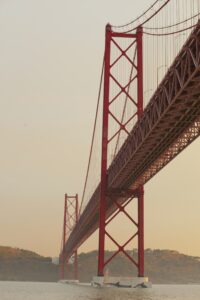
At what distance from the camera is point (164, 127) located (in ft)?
77.0

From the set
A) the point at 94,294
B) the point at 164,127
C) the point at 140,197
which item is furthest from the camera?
the point at 140,197

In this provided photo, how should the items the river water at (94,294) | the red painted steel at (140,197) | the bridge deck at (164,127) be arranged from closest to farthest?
1. the bridge deck at (164,127)
2. the river water at (94,294)
3. the red painted steel at (140,197)

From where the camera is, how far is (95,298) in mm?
26141

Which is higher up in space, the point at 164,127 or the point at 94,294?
the point at 164,127

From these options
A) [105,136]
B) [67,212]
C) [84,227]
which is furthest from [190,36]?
[67,212]

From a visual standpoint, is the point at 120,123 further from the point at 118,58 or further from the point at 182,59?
the point at 182,59

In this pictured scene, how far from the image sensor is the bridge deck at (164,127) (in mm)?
18219

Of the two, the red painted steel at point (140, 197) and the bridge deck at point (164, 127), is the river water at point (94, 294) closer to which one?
the red painted steel at point (140, 197)

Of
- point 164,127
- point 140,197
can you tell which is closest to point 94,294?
point 140,197

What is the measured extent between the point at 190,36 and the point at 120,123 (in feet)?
57.3

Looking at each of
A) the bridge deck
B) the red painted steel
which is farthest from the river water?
the bridge deck

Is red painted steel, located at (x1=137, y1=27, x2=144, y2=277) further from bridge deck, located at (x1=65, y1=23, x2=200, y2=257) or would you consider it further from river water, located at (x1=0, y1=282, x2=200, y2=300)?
river water, located at (x1=0, y1=282, x2=200, y2=300)

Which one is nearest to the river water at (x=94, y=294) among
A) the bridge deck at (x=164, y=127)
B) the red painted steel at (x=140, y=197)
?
the red painted steel at (x=140, y=197)

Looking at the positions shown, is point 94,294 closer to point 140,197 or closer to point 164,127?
point 140,197
